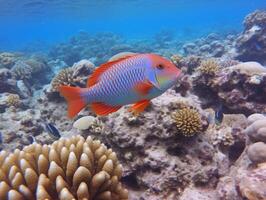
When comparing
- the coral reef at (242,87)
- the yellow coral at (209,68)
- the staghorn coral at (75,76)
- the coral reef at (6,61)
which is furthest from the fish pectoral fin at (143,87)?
the coral reef at (6,61)

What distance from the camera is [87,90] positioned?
3297mm

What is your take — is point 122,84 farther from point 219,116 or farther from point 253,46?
point 253,46

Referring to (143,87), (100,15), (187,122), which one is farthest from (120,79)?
(100,15)

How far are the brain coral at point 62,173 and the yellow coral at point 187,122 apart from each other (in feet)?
4.10

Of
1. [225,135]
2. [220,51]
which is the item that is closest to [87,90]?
[225,135]

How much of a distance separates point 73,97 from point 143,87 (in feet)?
2.59

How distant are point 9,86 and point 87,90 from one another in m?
9.47

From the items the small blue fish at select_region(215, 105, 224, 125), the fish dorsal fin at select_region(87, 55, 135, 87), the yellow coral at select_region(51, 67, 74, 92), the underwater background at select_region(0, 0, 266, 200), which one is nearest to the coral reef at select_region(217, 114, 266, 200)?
the underwater background at select_region(0, 0, 266, 200)

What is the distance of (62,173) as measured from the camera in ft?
11.4

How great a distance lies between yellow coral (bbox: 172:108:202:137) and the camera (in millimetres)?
4598

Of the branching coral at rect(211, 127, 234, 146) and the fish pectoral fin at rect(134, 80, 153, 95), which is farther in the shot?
the branching coral at rect(211, 127, 234, 146)

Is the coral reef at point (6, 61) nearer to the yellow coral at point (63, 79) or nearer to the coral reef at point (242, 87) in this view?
the yellow coral at point (63, 79)

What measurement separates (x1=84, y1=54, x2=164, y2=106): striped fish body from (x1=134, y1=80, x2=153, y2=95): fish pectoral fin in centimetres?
2

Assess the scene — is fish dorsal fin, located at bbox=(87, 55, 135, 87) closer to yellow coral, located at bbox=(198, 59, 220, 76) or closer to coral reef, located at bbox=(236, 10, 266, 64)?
yellow coral, located at bbox=(198, 59, 220, 76)
